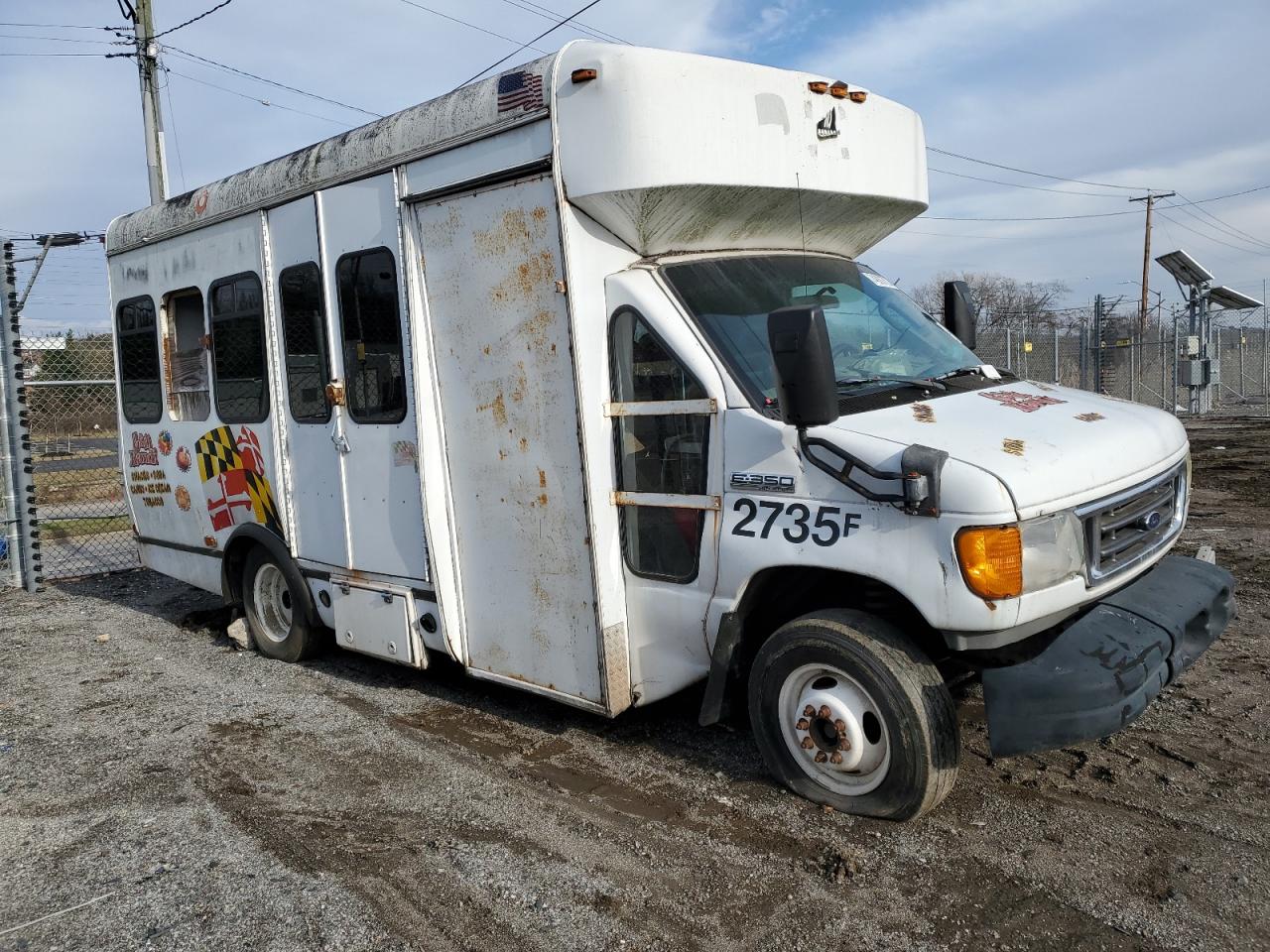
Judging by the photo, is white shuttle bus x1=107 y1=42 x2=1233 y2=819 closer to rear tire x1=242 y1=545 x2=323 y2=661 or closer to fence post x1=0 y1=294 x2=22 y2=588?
rear tire x1=242 y1=545 x2=323 y2=661

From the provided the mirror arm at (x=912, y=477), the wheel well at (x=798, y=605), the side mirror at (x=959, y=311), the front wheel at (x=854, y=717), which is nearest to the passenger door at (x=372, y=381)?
the wheel well at (x=798, y=605)

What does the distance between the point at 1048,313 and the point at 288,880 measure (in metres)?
20.8

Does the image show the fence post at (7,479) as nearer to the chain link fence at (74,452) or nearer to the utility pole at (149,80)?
the chain link fence at (74,452)

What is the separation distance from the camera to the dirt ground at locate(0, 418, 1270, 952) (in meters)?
3.28

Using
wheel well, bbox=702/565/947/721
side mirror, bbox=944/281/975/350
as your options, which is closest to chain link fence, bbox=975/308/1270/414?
side mirror, bbox=944/281/975/350

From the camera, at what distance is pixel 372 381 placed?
5.45 m

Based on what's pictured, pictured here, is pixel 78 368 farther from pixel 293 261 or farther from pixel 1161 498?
pixel 1161 498

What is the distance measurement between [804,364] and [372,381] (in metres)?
2.78

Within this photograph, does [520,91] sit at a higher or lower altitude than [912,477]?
higher

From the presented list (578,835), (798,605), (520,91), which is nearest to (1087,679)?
(798,605)

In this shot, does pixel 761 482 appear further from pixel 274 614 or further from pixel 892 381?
pixel 274 614

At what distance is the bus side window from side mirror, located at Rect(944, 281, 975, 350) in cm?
475

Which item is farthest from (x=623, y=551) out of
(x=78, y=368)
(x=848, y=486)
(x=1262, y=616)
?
(x=78, y=368)

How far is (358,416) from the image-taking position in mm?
5559
